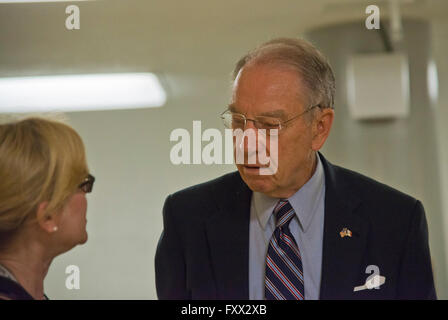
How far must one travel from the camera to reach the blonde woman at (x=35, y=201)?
1.19 metres

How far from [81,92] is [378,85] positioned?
0.70 m

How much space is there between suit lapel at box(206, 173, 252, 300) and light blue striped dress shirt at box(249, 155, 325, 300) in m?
0.01

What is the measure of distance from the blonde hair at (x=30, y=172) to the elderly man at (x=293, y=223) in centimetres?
26

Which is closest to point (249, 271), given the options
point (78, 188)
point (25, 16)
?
point (78, 188)

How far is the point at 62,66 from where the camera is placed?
1.44m

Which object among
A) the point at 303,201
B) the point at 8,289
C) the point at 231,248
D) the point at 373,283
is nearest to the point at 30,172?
the point at 8,289

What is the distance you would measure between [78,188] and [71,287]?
23 centimetres

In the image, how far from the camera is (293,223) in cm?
128

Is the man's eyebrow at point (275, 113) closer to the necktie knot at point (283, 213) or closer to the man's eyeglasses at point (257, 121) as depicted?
the man's eyeglasses at point (257, 121)

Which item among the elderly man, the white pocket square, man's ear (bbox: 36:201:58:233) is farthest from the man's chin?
man's ear (bbox: 36:201:58:233)

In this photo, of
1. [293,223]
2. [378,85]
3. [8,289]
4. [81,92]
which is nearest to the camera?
[8,289]

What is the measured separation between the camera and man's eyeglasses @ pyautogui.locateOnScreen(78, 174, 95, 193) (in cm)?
128

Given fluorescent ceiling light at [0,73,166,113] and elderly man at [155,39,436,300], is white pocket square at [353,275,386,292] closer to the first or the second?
elderly man at [155,39,436,300]

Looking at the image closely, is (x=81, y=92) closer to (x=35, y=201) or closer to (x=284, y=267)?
(x=35, y=201)
